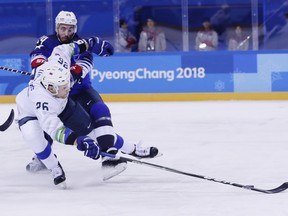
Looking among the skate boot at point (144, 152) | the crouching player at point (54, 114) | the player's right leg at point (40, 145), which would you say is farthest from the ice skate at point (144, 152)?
the player's right leg at point (40, 145)

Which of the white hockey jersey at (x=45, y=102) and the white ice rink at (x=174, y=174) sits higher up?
the white hockey jersey at (x=45, y=102)

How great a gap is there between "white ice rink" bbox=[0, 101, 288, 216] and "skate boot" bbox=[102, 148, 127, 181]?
6 centimetres

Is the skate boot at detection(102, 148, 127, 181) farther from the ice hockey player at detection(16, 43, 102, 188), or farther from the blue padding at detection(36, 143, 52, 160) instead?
the blue padding at detection(36, 143, 52, 160)

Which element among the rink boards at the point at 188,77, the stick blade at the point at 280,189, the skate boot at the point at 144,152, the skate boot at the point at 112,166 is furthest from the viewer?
the rink boards at the point at 188,77

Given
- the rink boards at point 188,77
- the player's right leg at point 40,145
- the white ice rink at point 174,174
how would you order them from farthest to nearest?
1. the rink boards at point 188,77
2. the player's right leg at point 40,145
3. the white ice rink at point 174,174

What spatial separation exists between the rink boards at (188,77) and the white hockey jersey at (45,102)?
5.15 metres

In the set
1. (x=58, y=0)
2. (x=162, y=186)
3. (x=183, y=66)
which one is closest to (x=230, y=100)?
(x=183, y=66)

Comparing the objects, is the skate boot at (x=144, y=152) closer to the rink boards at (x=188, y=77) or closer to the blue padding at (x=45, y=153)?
the blue padding at (x=45, y=153)

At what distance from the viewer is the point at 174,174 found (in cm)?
460

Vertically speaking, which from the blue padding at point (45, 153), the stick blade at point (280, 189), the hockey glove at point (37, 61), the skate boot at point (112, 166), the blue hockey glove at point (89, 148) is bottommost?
the stick blade at point (280, 189)

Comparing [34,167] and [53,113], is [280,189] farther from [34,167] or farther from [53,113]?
[34,167]

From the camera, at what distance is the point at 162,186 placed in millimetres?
4227

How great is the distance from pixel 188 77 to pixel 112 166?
5254 mm

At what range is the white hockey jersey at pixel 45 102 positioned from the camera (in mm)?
4090
